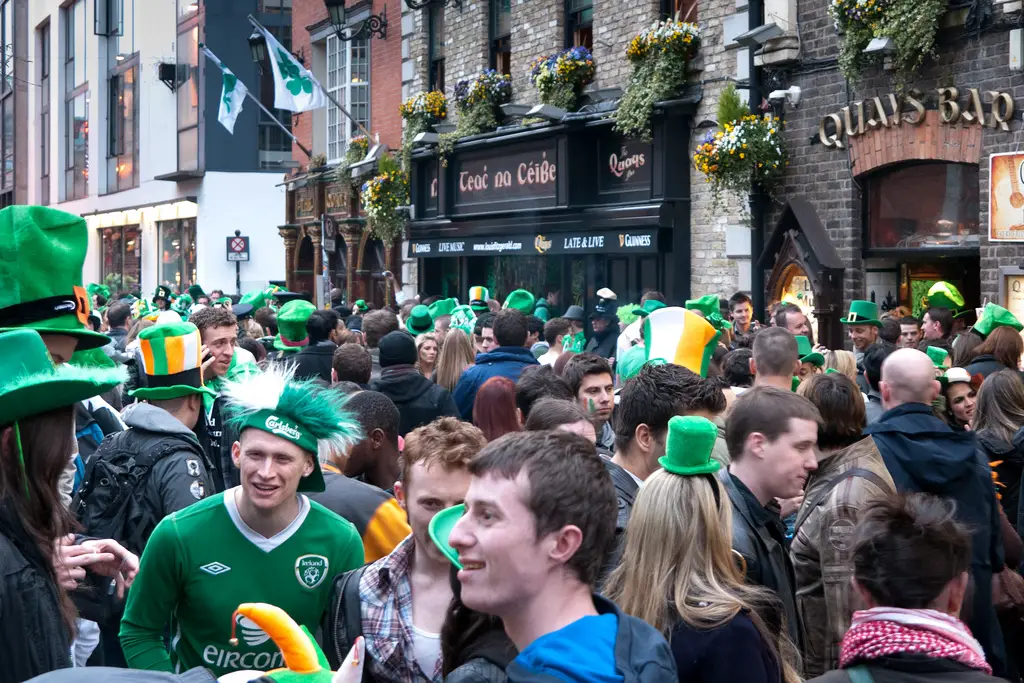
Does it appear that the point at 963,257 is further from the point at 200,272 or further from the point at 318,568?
the point at 200,272

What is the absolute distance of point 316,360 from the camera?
9180mm

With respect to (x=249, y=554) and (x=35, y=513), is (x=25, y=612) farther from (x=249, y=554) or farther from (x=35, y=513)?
(x=249, y=554)

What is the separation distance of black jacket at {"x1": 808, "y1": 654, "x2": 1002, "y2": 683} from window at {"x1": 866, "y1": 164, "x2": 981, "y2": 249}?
1047 cm

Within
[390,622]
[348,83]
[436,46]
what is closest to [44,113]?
[348,83]

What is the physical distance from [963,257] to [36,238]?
11.4m

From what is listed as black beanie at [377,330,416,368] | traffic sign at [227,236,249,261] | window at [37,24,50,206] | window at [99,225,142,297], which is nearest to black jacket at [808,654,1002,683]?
black beanie at [377,330,416,368]

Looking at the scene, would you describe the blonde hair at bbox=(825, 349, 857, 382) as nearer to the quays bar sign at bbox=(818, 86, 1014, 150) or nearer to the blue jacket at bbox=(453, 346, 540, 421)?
the blue jacket at bbox=(453, 346, 540, 421)

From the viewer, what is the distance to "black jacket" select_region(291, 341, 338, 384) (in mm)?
9109

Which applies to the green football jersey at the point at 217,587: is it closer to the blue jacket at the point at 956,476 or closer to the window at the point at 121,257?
the blue jacket at the point at 956,476

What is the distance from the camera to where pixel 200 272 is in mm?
36969

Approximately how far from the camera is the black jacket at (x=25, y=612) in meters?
2.62

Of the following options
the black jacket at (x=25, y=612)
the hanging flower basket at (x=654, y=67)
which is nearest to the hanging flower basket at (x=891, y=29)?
the hanging flower basket at (x=654, y=67)

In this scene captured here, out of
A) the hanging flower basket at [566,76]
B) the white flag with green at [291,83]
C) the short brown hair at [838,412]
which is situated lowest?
the short brown hair at [838,412]

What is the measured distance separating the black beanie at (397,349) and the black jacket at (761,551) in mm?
3687
